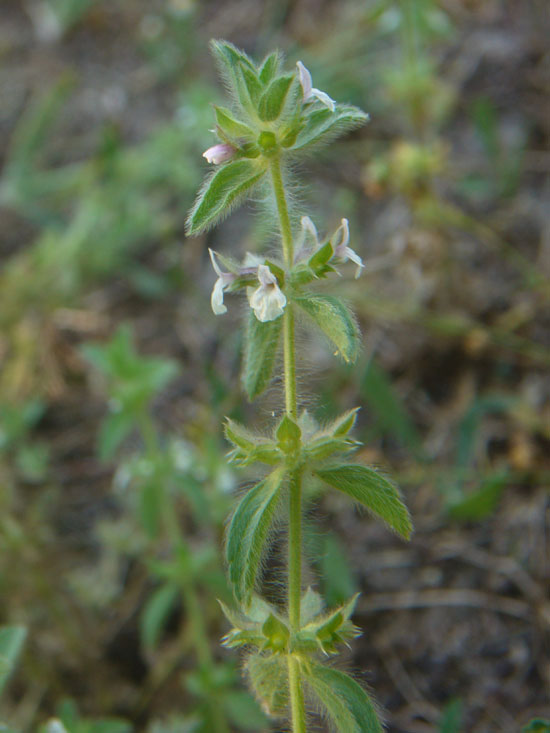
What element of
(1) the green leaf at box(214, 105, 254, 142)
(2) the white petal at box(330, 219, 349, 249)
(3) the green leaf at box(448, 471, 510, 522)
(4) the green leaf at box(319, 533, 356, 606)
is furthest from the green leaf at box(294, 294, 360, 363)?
(3) the green leaf at box(448, 471, 510, 522)

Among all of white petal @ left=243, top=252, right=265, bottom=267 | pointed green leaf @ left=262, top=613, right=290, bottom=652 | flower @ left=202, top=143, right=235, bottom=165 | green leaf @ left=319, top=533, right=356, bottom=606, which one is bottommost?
green leaf @ left=319, top=533, right=356, bottom=606

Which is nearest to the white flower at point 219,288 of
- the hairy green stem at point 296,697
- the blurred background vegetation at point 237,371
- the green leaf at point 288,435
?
the green leaf at point 288,435

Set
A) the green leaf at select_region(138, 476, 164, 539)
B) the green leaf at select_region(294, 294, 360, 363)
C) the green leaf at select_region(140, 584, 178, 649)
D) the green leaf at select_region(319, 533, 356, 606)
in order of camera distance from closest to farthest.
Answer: the green leaf at select_region(294, 294, 360, 363) < the green leaf at select_region(319, 533, 356, 606) < the green leaf at select_region(140, 584, 178, 649) < the green leaf at select_region(138, 476, 164, 539)

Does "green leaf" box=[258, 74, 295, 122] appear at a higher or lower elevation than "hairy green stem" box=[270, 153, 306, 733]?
higher

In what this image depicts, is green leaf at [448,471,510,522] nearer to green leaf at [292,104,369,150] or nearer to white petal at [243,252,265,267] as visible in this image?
white petal at [243,252,265,267]

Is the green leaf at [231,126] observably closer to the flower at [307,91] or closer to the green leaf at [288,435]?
the flower at [307,91]

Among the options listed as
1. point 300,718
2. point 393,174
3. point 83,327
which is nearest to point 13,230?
point 83,327
